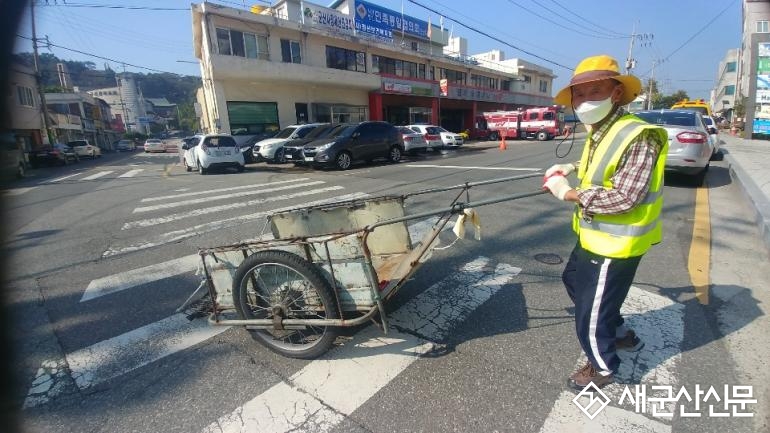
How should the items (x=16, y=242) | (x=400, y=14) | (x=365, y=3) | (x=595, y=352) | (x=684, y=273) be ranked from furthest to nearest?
(x=400, y=14), (x=365, y=3), (x=16, y=242), (x=684, y=273), (x=595, y=352)

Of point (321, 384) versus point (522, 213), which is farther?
point (522, 213)

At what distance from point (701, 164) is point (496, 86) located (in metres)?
37.5

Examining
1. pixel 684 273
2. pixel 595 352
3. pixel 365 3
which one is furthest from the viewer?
pixel 365 3

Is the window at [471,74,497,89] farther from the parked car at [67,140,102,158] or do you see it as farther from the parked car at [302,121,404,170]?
the parked car at [67,140,102,158]

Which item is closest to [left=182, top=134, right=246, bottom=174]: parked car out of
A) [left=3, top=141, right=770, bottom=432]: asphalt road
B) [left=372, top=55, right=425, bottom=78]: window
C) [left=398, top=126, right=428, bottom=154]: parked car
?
[left=398, top=126, right=428, bottom=154]: parked car

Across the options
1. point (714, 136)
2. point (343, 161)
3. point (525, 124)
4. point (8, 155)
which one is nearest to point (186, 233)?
point (8, 155)

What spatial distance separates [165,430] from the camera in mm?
1997

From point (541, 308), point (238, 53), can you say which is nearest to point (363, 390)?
point (541, 308)

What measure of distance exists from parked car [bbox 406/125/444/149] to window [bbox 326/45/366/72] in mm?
8114

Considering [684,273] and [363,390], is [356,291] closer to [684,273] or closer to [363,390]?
[363,390]

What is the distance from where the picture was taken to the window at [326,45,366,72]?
80.0 feet

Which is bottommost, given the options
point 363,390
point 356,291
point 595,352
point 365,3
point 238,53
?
point 363,390

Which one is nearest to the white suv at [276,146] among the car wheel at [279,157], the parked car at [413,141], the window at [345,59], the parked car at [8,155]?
the car wheel at [279,157]

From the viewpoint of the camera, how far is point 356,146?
A: 548 inches
